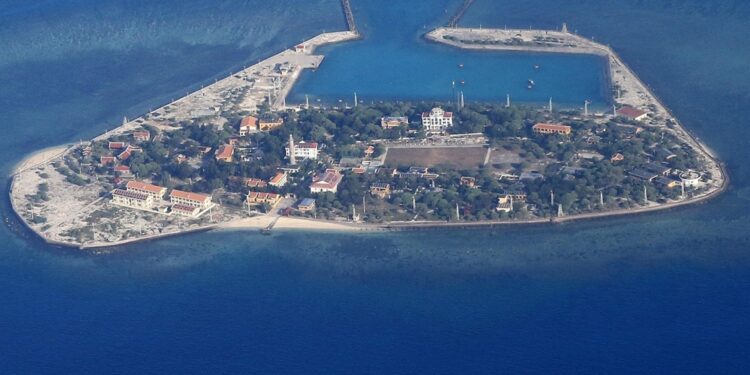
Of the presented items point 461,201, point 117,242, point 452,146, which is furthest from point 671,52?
point 117,242

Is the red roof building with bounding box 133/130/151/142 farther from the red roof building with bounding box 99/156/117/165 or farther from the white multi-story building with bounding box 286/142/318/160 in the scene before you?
the white multi-story building with bounding box 286/142/318/160

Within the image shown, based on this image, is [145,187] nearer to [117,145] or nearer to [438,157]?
[117,145]

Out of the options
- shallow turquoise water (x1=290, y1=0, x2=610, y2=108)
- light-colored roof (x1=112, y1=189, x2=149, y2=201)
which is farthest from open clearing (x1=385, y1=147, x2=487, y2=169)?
light-colored roof (x1=112, y1=189, x2=149, y2=201)

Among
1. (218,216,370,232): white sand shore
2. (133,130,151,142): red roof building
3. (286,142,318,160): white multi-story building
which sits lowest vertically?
(218,216,370,232): white sand shore

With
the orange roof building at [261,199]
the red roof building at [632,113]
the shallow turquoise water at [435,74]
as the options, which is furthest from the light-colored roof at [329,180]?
the red roof building at [632,113]

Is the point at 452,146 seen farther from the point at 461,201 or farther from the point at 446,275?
the point at 446,275

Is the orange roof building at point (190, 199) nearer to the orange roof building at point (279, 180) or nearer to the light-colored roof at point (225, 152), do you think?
the orange roof building at point (279, 180)

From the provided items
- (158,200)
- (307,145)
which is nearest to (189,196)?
(158,200)
